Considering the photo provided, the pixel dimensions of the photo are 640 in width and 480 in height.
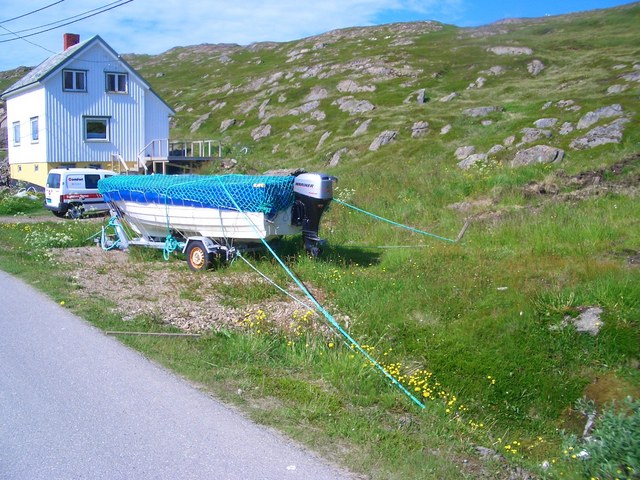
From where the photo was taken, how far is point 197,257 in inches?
545

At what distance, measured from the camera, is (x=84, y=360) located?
7.88 meters

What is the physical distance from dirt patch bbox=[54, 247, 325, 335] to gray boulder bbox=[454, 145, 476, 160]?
17447 millimetres

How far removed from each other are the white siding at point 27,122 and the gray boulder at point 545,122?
26081 mm

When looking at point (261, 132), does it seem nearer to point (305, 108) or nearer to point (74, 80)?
point (305, 108)

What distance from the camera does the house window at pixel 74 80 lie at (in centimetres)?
3756

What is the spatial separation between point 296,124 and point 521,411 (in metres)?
43.2

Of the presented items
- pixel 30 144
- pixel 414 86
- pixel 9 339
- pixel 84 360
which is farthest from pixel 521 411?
pixel 414 86

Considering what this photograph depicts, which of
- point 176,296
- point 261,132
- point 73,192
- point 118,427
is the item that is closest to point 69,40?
point 261,132

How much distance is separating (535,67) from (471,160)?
88.2 feet

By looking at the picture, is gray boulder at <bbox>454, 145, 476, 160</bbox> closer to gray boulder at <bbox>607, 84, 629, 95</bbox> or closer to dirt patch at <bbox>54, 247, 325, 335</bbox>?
gray boulder at <bbox>607, 84, 629, 95</bbox>

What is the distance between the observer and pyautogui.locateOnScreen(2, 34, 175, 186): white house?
37.3 meters

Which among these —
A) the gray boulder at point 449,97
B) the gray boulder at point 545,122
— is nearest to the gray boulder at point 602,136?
the gray boulder at point 545,122

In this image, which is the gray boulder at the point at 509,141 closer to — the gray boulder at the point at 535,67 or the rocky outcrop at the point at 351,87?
the gray boulder at the point at 535,67

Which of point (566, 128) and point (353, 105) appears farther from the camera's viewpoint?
point (353, 105)
